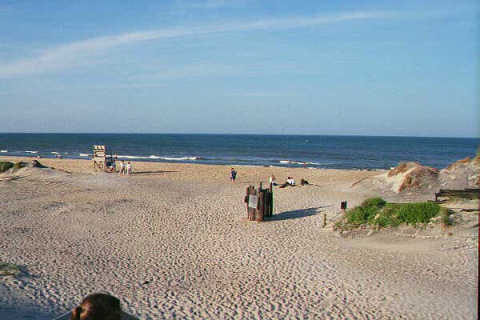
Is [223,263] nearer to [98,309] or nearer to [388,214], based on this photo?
[388,214]

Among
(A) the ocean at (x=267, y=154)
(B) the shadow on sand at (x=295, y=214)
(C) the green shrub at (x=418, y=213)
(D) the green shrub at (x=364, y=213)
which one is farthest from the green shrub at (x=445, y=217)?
(A) the ocean at (x=267, y=154)

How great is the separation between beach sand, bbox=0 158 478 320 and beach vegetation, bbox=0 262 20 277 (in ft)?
0.92

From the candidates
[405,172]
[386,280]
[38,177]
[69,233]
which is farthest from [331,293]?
[38,177]

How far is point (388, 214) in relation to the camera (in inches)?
603

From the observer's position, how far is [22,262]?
11.9 m

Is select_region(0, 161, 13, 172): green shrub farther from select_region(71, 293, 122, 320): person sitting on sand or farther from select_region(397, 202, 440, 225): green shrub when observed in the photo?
select_region(71, 293, 122, 320): person sitting on sand

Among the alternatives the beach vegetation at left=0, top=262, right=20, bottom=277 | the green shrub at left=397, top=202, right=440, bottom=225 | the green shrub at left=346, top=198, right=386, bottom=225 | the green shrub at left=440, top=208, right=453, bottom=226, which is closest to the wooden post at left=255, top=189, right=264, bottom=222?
the green shrub at left=346, top=198, right=386, bottom=225

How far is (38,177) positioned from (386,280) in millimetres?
23343

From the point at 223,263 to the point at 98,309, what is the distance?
9.55 metres

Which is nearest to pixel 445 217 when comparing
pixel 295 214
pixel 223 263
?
pixel 295 214

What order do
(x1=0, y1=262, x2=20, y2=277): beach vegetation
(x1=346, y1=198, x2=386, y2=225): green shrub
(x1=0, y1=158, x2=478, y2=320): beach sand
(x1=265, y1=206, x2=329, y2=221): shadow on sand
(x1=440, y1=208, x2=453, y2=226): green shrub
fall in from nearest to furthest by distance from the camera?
(x1=0, y1=158, x2=478, y2=320): beach sand, (x1=0, y1=262, x2=20, y2=277): beach vegetation, (x1=440, y1=208, x2=453, y2=226): green shrub, (x1=346, y1=198, x2=386, y2=225): green shrub, (x1=265, y1=206, x2=329, y2=221): shadow on sand

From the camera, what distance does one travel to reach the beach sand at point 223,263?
9.45 m

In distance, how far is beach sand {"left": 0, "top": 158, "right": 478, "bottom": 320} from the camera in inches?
372

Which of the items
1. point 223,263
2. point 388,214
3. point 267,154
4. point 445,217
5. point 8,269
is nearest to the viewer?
point 8,269
